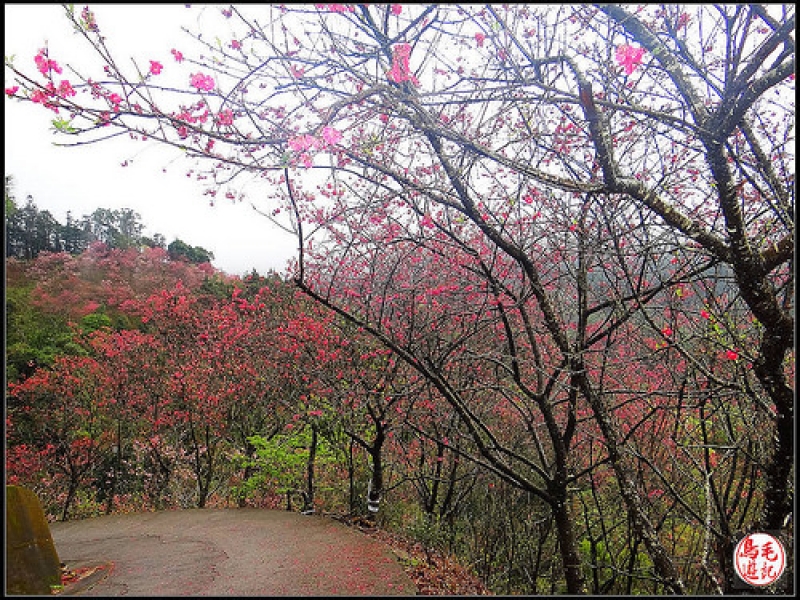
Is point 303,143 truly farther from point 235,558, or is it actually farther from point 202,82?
point 235,558

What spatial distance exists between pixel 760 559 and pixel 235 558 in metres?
4.99

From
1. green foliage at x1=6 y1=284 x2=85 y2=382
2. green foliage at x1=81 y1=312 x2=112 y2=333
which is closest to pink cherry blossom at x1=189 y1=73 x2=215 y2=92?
green foliage at x1=6 y1=284 x2=85 y2=382

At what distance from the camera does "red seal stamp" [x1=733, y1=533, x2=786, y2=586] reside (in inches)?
107

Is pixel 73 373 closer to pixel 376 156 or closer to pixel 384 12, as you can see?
pixel 376 156

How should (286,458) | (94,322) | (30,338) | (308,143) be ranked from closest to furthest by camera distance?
(308,143)
(286,458)
(30,338)
(94,322)

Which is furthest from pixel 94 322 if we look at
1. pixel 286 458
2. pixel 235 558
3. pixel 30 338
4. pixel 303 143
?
pixel 303 143

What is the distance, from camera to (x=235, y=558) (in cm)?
541

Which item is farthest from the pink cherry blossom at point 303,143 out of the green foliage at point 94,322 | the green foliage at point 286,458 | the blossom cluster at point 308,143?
the green foliage at point 94,322

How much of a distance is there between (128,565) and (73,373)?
642 cm

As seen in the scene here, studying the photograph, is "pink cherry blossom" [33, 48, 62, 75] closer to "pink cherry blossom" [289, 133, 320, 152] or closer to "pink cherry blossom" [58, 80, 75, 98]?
"pink cherry blossom" [58, 80, 75, 98]

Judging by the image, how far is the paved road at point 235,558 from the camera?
429cm

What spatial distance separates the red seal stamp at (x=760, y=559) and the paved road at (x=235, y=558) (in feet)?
8.09

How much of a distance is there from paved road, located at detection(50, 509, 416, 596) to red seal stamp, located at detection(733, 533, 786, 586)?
2.47 metres

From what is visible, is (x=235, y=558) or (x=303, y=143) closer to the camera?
(x=303, y=143)
